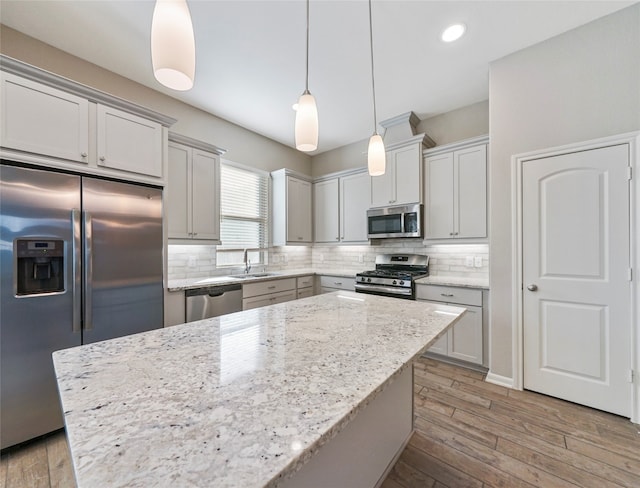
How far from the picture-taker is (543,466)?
1629mm

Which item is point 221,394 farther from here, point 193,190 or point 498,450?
point 193,190

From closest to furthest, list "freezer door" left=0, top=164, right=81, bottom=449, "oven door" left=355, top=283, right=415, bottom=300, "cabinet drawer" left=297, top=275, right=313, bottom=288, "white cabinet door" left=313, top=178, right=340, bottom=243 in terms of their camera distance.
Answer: "freezer door" left=0, top=164, right=81, bottom=449 < "oven door" left=355, top=283, right=415, bottom=300 < "cabinet drawer" left=297, top=275, right=313, bottom=288 < "white cabinet door" left=313, top=178, right=340, bottom=243

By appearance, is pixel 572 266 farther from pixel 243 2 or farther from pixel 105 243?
pixel 105 243

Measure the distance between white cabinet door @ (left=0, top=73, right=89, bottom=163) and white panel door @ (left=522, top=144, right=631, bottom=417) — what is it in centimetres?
371

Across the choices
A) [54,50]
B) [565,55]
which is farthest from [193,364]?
[565,55]

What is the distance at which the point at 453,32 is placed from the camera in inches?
88.0

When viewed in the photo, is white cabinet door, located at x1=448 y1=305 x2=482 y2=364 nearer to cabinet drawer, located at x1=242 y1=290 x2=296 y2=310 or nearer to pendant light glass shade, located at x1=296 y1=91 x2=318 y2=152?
cabinet drawer, located at x1=242 y1=290 x2=296 y2=310

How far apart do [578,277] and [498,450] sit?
5.03 feet

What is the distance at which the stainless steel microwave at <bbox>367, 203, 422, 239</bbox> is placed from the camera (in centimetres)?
345

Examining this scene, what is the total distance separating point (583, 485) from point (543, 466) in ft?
0.57

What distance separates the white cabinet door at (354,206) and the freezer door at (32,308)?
3.17 metres

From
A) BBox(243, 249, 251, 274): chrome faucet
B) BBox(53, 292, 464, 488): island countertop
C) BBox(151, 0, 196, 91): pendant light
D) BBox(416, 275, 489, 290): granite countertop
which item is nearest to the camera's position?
BBox(53, 292, 464, 488): island countertop

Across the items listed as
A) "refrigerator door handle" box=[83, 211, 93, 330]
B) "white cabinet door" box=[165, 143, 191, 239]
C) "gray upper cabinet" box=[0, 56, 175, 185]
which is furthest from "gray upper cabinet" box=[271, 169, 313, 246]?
"refrigerator door handle" box=[83, 211, 93, 330]

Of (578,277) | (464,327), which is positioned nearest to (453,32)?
(578,277)
